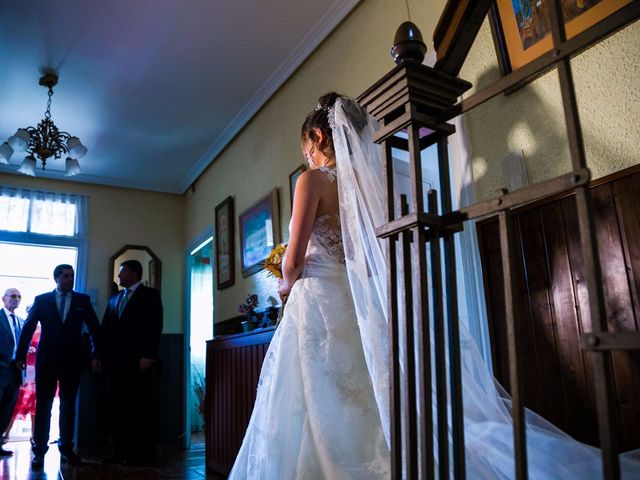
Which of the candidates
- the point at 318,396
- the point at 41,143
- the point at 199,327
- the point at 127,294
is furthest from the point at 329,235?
the point at 199,327

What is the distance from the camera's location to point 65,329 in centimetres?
439

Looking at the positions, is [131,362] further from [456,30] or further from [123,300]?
[456,30]

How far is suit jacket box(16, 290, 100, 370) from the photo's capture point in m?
4.26

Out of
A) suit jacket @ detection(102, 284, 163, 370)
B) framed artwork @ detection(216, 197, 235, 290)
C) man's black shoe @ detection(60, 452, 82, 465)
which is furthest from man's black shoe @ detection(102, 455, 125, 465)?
framed artwork @ detection(216, 197, 235, 290)

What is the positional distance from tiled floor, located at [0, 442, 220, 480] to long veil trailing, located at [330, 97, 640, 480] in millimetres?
2481

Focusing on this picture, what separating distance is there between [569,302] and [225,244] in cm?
375

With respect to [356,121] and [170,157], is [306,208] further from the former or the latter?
A: [170,157]

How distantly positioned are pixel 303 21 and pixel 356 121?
1.98 m

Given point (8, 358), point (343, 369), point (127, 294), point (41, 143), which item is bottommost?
point (343, 369)

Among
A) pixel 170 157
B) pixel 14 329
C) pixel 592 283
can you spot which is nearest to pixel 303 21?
pixel 170 157

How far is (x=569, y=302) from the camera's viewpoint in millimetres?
1689

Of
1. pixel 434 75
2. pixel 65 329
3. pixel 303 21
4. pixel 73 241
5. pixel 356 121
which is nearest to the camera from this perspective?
pixel 434 75

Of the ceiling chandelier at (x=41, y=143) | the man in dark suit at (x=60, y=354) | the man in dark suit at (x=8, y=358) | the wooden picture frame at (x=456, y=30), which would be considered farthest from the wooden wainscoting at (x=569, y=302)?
the man in dark suit at (x=8, y=358)

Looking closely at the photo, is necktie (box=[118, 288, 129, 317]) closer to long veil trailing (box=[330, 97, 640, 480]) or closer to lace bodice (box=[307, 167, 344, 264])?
lace bodice (box=[307, 167, 344, 264])
